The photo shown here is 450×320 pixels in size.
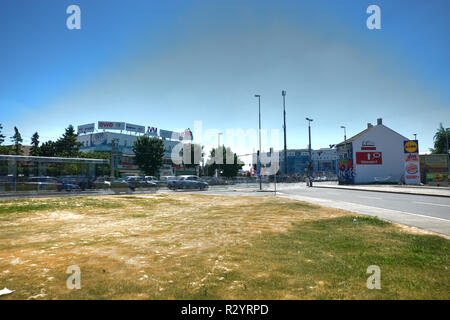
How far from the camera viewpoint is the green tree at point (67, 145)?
60.4m

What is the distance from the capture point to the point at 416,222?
941cm

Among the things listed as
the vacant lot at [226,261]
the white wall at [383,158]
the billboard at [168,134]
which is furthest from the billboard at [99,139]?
the vacant lot at [226,261]

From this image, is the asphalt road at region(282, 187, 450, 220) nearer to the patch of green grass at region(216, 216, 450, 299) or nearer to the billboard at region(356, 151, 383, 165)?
the patch of green grass at region(216, 216, 450, 299)

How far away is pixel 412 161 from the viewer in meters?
39.3

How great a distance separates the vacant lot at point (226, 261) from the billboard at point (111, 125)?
76502 millimetres

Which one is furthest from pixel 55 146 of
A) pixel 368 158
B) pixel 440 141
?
pixel 440 141

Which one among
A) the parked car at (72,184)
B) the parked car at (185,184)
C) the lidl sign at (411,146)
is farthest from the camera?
the lidl sign at (411,146)

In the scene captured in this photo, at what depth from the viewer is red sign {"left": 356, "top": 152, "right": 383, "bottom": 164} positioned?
46.8 metres

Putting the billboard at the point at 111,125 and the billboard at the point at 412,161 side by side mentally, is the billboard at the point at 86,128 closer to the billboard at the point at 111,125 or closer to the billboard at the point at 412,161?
the billboard at the point at 111,125

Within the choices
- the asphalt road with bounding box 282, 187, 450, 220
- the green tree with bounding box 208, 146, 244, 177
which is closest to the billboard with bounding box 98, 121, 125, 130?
the green tree with bounding box 208, 146, 244, 177

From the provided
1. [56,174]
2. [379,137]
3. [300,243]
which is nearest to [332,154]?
[379,137]

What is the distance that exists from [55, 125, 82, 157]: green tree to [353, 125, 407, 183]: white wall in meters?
62.1

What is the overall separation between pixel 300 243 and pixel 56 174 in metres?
29.5
